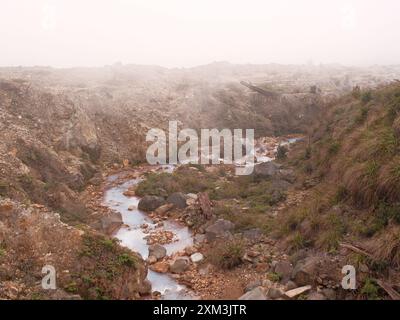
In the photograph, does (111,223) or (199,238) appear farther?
(111,223)

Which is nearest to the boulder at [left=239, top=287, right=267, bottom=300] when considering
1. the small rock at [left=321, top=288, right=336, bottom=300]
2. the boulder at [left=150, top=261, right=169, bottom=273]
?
the small rock at [left=321, top=288, right=336, bottom=300]

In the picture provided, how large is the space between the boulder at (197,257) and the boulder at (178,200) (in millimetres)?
3446

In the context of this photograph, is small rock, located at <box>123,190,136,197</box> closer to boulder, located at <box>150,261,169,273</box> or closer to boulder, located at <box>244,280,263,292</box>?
boulder, located at <box>150,261,169,273</box>

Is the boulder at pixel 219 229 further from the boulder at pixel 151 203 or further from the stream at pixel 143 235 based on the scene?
A: the boulder at pixel 151 203

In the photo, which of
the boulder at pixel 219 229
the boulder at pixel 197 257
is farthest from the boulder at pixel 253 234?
the boulder at pixel 197 257

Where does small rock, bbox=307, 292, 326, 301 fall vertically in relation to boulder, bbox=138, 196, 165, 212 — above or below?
above

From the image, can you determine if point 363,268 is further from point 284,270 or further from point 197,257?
point 197,257

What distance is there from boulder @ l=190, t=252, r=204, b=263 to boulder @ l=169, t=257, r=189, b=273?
0.32 meters

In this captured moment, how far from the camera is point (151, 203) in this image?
46.2ft

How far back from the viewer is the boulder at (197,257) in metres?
10.0

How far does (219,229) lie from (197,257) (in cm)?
137

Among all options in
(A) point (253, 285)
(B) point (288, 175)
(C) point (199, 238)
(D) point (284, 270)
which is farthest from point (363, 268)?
(B) point (288, 175)

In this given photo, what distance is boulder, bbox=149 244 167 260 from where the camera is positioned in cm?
1040
